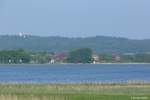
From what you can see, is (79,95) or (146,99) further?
(79,95)

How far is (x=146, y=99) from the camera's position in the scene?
43.5 meters

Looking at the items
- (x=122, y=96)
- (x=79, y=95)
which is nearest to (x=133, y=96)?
(x=122, y=96)

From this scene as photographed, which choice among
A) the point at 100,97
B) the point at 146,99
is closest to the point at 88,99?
the point at 100,97

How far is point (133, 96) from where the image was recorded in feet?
151

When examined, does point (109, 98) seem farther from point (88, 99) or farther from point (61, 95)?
point (61, 95)

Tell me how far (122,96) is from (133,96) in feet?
2.43

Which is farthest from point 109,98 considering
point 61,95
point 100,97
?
point 61,95

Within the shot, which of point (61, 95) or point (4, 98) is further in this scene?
point (61, 95)

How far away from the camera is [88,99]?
147ft

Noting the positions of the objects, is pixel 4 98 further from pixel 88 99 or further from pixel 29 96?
pixel 88 99

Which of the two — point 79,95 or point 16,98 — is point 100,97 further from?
point 16,98

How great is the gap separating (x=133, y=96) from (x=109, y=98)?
2.08 metres

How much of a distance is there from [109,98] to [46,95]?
4.65 metres

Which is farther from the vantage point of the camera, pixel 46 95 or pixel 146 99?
pixel 46 95
